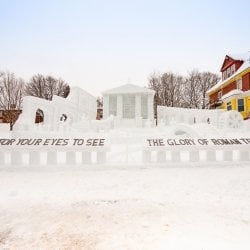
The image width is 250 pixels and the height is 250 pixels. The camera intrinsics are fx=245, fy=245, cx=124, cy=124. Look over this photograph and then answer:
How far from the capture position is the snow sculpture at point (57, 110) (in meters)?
16.4

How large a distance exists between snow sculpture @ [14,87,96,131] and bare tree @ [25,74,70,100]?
16.9 metres

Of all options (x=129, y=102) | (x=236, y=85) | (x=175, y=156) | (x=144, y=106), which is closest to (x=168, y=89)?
(x=236, y=85)

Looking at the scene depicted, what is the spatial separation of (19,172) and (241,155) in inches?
240

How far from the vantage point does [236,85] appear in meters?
29.4

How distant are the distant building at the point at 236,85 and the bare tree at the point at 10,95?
2599cm

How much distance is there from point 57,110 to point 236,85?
21.3m

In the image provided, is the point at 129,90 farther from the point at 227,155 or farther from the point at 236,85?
the point at 227,155

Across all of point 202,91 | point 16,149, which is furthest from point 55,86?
point 16,149

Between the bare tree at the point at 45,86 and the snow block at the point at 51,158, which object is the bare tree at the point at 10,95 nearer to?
the bare tree at the point at 45,86

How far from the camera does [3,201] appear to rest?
394 cm

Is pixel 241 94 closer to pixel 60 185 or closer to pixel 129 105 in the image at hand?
pixel 129 105

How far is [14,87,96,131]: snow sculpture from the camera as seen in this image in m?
16.4

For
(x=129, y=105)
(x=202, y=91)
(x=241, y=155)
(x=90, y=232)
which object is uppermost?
(x=202, y=91)

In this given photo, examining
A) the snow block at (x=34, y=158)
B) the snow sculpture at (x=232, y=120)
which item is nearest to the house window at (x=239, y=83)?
the snow sculpture at (x=232, y=120)
